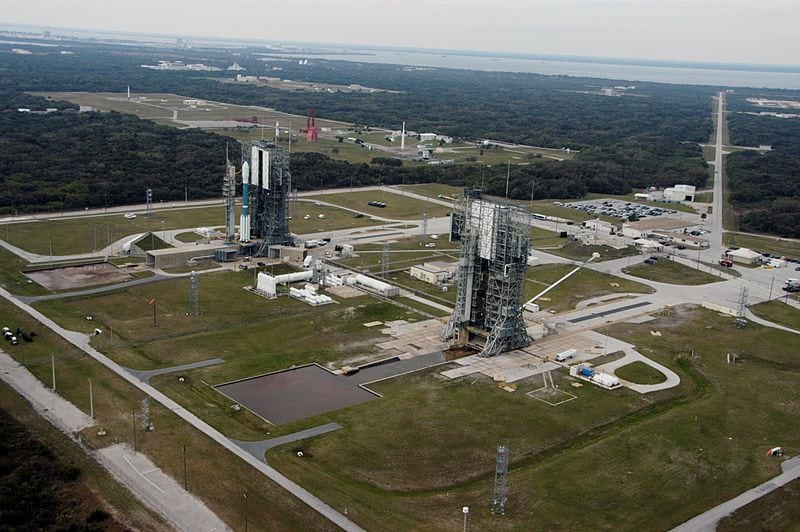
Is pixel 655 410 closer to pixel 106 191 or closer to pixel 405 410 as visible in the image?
pixel 405 410

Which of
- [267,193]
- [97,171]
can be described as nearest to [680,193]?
[267,193]

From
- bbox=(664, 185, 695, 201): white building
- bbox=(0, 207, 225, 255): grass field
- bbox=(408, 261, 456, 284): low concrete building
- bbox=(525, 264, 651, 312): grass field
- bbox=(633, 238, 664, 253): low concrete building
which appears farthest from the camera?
bbox=(664, 185, 695, 201): white building

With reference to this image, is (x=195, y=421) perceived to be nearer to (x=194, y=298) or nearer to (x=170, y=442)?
(x=170, y=442)

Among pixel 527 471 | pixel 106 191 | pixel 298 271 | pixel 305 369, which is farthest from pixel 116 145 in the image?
pixel 527 471

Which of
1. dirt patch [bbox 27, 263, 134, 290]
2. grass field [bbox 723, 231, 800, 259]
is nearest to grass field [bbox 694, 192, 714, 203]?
grass field [bbox 723, 231, 800, 259]

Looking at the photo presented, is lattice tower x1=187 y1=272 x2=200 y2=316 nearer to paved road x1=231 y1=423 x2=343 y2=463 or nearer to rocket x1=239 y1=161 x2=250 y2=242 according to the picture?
rocket x1=239 y1=161 x2=250 y2=242

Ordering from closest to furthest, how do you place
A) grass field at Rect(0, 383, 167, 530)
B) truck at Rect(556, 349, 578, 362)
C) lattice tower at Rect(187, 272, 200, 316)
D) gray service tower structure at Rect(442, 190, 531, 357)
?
grass field at Rect(0, 383, 167, 530), gray service tower structure at Rect(442, 190, 531, 357), truck at Rect(556, 349, 578, 362), lattice tower at Rect(187, 272, 200, 316)
